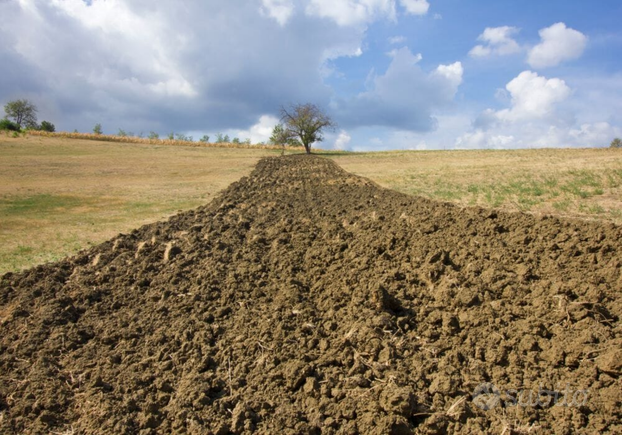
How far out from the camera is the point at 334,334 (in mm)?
4156

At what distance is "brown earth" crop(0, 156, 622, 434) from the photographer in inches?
123

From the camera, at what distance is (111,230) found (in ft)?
34.4

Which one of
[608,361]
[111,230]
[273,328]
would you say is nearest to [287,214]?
[111,230]

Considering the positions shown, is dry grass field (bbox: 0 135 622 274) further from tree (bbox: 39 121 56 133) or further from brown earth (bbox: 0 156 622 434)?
tree (bbox: 39 121 56 133)

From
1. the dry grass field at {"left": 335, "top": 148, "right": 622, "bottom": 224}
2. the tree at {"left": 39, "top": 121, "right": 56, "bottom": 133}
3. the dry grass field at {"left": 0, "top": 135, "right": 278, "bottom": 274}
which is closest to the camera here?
the dry grass field at {"left": 335, "top": 148, "right": 622, "bottom": 224}

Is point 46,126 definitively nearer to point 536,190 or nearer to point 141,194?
point 141,194

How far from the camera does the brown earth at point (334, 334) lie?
10.3ft

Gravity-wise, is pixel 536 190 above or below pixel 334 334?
above

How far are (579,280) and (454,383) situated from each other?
239cm

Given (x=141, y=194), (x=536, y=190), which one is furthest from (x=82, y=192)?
(x=536, y=190)

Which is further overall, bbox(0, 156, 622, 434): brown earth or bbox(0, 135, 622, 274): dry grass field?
bbox(0, 135, 622, 274): dry grass field

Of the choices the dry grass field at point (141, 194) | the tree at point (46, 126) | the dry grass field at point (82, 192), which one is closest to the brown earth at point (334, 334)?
the dry grass field at point (141, 194)

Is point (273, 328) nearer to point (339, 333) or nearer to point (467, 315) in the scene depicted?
point (339, 333)

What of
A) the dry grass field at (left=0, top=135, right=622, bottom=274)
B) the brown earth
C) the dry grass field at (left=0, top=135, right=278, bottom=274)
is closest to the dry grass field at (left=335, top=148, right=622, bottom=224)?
the dry grass field at (left=0, top=135, right=622, bottom=274)
